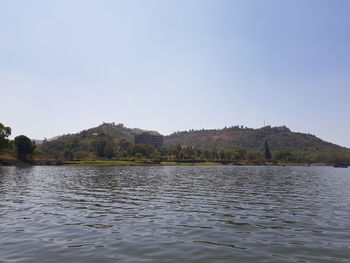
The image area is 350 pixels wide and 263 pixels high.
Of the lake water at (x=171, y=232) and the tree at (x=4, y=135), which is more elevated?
the tree at (x=4, y=135)

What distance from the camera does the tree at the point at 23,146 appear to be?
6353 inches

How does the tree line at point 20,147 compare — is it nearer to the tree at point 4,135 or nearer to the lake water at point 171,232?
the tree at point 4,135

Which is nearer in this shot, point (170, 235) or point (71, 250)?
point (71, 250)

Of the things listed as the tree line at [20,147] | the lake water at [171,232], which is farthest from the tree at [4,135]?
the lake water at [171,232]

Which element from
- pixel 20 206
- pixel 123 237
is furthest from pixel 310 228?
pixel 20 206

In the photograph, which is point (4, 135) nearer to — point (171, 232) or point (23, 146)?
point (23, 146)

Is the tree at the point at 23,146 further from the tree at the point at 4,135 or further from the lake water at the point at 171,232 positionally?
the lake water at the point at 171,232

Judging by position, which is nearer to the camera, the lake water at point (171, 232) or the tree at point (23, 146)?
the lake water at point (171, 232)

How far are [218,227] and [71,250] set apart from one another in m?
11.8

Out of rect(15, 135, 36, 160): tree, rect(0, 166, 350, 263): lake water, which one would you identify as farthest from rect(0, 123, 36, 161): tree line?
rect(0, 166, 350, 263): lake water

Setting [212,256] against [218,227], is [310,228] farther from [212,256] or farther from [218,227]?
[212,256]

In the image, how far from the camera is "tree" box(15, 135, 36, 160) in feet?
529

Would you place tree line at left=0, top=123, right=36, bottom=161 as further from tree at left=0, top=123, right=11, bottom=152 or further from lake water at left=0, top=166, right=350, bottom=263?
lake water at left=0, top=166, right=350, bottom=263

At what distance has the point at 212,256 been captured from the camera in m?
15.5
